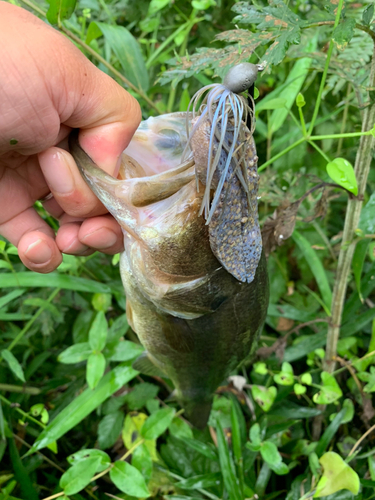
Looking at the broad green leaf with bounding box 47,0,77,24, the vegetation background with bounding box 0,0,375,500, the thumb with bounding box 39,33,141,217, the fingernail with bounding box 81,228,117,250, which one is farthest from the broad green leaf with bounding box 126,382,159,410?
the broad green leaf with bounding box 47,0,77,24

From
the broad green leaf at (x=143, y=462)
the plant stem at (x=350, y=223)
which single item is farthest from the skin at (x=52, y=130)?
the broad green leaf at (x=143, y=462)

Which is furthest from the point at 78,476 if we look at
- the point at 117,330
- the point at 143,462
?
the point at 117,330

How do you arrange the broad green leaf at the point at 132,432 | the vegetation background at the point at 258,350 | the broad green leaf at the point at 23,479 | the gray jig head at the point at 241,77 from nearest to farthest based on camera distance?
1. the gray jig head at the point at 241,77
2. the vegetation background at the point at 258,350
3. the broad green leaf at the point at 23,479
4. the broad green leaf at the point at 132,432

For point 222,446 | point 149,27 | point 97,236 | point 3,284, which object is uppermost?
point 149,27

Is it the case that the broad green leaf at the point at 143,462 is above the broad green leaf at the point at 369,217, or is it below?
below

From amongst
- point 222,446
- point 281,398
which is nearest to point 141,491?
point 222,446

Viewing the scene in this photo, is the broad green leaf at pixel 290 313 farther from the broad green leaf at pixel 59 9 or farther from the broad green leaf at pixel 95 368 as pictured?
the broad green leaf at pixel 59 9

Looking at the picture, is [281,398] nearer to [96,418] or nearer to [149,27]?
[96,418]
